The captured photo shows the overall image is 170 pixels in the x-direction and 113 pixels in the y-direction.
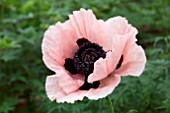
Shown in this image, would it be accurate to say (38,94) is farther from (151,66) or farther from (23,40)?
(151,66)

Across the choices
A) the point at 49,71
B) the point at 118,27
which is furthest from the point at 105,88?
the point at 49,71

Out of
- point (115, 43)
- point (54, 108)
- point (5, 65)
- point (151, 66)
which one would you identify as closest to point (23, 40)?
point (5, 65)

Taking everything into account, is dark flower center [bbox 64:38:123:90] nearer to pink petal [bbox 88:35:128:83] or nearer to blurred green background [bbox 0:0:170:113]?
pink petal [bbox 88:35:128:83]

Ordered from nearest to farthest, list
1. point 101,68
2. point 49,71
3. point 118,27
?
point 101,68, point 118,27, point 49,71

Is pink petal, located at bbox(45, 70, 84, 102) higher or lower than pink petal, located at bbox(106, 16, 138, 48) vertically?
lower

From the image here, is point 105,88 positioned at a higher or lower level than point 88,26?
lower

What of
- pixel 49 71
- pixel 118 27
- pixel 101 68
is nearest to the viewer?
pixel 101 68

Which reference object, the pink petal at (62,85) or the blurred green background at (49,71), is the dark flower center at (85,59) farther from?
the blurred green background at (49,71)

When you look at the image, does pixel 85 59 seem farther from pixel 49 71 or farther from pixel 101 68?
pixel 49 71

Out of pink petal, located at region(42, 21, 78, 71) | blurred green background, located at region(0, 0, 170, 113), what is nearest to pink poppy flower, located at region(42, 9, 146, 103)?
pink petal, located at region(42, 21, 78, 71)
